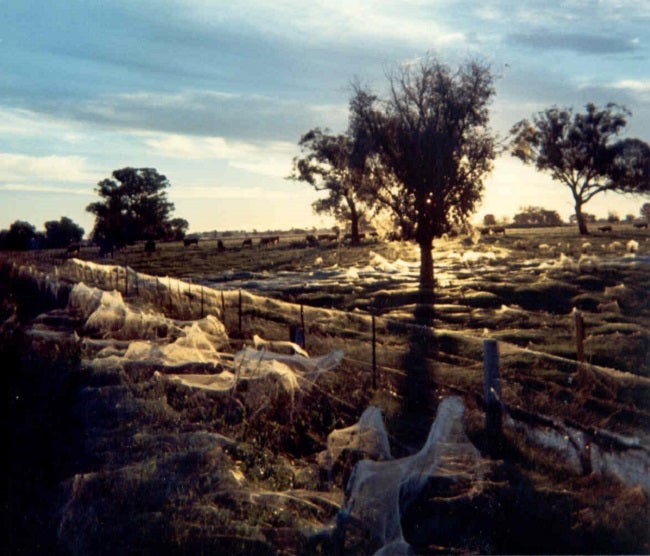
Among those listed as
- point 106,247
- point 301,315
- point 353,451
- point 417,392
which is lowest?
point 417,392

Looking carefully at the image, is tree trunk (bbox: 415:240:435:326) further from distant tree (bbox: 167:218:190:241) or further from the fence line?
distant tree (bbox: 167:218:190:241)

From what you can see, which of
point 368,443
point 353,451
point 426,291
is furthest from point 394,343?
point 426,291

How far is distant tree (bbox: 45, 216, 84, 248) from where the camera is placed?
103062 mm

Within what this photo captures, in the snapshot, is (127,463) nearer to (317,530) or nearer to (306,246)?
(317,530)

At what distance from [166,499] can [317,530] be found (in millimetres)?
1553

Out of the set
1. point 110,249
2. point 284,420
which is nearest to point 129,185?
point 110,249

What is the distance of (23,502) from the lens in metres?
7.40

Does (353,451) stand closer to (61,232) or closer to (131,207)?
(131,207)

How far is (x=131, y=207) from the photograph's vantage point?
94.0 m

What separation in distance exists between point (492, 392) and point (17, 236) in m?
73.3

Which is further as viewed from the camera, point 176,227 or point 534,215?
point 534,215

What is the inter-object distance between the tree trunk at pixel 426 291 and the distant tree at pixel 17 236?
44642 mm

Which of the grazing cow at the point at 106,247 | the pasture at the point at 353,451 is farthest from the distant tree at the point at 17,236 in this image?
the pasture at the point at 353,451

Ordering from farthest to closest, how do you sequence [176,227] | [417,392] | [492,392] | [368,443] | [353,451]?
[176,227], [417,392], [492,392], [353,451], [368,443]
